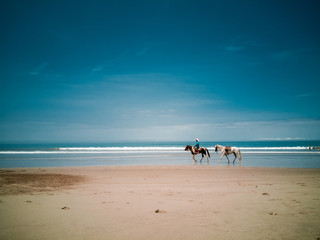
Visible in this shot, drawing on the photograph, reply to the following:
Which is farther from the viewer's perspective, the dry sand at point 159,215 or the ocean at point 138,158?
the ocean at point 138,158

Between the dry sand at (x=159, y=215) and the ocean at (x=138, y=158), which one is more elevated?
the dry sand at (x=159, y=215)

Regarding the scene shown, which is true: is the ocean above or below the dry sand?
below

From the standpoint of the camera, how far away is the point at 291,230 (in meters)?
4.41

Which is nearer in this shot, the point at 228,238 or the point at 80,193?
the point at 228,238

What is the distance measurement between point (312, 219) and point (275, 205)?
1213 mm

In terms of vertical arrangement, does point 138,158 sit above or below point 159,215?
below

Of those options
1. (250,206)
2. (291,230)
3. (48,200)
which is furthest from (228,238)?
(48,200)

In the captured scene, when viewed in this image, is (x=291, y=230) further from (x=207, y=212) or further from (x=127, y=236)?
(x=127, y=236)

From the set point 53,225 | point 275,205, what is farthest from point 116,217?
point 275,205

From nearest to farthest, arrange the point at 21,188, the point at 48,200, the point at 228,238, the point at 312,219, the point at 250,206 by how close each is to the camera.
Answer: the point at 228,238, the point at 312,219, the point at 250,206, the point at 48,200, the point at 21,188

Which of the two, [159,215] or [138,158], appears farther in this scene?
[138,158]

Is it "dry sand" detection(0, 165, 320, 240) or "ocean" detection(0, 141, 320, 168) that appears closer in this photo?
"dry sand" detection(0, 165, 320, 240)

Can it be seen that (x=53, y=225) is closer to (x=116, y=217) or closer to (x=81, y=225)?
(x=81, y=225)

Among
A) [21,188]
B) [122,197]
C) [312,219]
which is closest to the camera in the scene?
[312,219]
